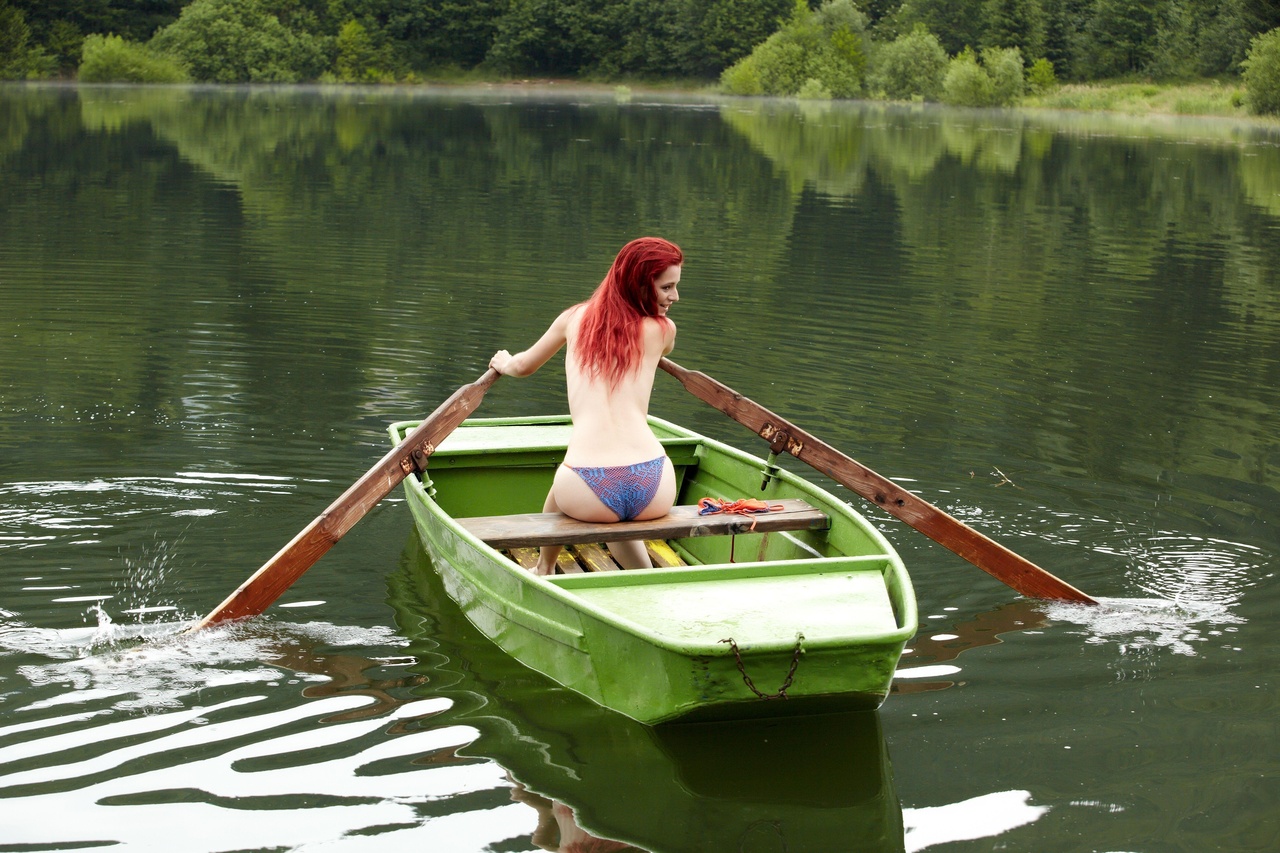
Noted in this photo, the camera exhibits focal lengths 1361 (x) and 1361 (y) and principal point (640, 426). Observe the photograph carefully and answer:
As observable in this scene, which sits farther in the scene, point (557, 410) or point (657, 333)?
point (557, 410)

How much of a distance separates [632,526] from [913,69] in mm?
62082

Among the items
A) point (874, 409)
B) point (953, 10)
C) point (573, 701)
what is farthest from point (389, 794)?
point (953, 10)

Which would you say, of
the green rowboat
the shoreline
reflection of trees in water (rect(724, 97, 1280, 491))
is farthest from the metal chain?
the shoreline

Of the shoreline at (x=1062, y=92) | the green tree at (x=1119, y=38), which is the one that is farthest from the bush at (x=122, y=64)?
the green tree at (x=1119, y=38)

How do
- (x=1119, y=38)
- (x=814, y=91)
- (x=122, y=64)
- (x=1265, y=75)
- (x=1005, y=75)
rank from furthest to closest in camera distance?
(x=1119, y=38)
(x=814, y=91)
(x=122, y=64)
(x=1005, y=75)
(x=1265, y=75)

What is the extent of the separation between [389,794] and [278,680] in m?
0.97

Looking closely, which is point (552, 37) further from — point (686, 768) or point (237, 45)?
point (686, 768)

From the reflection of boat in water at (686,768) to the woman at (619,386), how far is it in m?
0.73

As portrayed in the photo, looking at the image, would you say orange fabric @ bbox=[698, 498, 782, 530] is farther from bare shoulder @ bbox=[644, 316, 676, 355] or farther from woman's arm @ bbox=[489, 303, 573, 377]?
woman's arm @ bbox=[489, 303, 573, 377]

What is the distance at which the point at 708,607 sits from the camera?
460 cm

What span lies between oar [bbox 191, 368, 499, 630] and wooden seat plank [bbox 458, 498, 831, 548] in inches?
15.8

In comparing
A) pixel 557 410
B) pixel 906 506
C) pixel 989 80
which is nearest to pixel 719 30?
pixel 989 80

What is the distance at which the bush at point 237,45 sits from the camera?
66688 millimetres

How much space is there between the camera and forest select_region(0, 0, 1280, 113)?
62.2m
